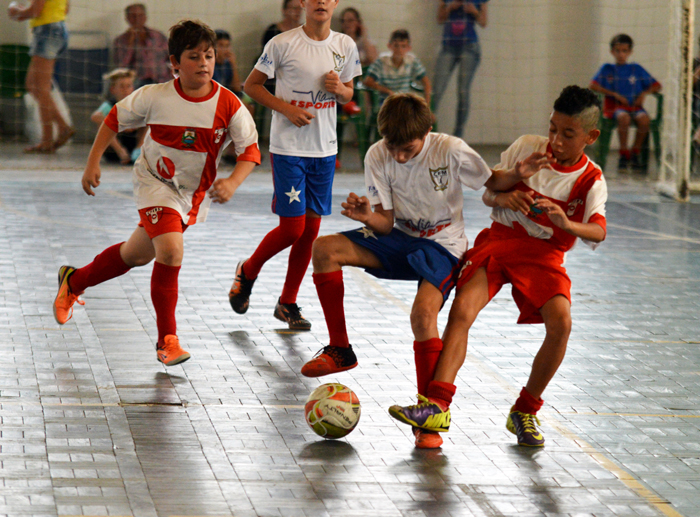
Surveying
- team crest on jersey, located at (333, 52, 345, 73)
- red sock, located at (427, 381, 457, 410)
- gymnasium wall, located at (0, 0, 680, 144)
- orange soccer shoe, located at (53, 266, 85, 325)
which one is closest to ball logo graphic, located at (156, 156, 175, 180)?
orange soccer shoe, located at (53, 266, 85, 325)

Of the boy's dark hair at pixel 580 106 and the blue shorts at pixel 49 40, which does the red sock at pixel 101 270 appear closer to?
the boy's dark hair at pixel 580 106

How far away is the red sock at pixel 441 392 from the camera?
3.51 metres

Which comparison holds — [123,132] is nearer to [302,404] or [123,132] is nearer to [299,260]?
[299,260]

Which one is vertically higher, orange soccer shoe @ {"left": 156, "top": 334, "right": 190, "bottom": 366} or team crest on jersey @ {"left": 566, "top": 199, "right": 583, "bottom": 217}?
team crest on jersey @ {"left": 566, "top": 199, "right": 583, "bottom": 217}

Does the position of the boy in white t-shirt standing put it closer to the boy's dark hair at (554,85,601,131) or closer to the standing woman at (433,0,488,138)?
the boy's dark hair at (554,85,601,131)

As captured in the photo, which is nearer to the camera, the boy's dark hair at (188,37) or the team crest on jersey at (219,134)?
the boy's dark hair at (188,37)

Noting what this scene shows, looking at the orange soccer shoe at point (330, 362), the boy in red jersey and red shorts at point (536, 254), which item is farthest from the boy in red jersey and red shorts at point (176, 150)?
the boy in red jersey and red shorts at point (536, 254)

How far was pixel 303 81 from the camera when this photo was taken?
520cm

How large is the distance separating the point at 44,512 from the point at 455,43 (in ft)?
39.4

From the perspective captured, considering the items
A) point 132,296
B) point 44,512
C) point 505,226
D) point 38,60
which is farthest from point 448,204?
point 38,60

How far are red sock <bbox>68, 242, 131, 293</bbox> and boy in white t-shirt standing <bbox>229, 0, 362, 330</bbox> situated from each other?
69 cm

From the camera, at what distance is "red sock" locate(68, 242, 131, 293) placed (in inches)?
190

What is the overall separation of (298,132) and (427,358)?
2.01m

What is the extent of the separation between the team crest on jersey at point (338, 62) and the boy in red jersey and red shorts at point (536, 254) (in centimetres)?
170
